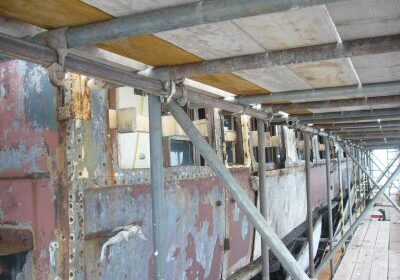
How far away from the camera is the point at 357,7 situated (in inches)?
77.9

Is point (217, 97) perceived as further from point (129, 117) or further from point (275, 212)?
point (275, 212)

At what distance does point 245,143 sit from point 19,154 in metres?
3.85

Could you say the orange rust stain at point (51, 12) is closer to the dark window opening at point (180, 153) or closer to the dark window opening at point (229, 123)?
the dark window opening at point (180, 153)

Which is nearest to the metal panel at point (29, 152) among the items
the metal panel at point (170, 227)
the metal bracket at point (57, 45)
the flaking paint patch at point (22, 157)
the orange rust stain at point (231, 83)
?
the flaking paint patch at point (22, 157)

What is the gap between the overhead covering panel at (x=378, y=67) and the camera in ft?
9.37

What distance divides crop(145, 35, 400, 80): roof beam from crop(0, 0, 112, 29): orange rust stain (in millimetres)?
854

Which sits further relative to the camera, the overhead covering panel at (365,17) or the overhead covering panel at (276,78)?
the overhead covering panel at (276,78)

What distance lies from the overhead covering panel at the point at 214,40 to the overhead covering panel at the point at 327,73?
63 centimetres

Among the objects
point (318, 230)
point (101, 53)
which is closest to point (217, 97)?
point (101, 53)

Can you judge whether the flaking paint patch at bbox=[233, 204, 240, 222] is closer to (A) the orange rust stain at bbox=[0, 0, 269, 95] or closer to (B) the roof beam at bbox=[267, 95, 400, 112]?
(B) the roof beam at bbox=[267, 95, 400, 112]

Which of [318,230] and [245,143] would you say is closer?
[245,143]

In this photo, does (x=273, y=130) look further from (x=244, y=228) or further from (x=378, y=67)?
(x=378, y=67)

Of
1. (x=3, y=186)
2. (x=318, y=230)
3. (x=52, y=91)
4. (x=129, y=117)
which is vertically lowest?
(x=318, y=230)

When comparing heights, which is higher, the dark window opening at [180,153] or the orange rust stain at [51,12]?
the orange rust stain at [51,12]
